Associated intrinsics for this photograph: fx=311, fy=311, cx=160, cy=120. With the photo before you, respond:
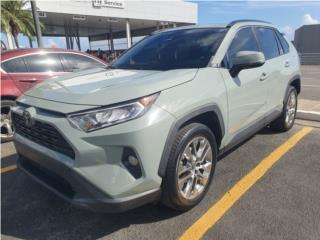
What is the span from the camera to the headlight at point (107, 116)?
2314 millimetres

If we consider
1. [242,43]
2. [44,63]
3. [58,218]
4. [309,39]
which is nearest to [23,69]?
[44,63]

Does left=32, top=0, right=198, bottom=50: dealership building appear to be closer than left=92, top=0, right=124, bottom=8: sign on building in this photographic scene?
Yes

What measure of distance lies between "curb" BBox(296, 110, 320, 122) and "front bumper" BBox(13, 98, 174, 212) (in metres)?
4.55

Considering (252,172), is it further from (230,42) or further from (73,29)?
(73,29)

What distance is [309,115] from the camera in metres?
6.08

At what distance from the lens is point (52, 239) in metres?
2.66

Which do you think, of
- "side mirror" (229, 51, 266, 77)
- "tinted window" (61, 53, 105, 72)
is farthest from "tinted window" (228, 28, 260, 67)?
"tinted window" (61, 53, 105, 72)

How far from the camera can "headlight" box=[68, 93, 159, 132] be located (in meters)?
2.31

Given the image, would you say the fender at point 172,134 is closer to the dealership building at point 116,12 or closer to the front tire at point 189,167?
the front tire at point 189,167

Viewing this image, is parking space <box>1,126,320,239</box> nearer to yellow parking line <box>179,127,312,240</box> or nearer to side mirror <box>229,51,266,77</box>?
yellow parking line <box>179,127,312,240</box>

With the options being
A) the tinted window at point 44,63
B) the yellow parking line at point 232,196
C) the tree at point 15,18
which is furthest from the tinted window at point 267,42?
the tree at point 15,18

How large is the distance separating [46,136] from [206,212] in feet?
5.27

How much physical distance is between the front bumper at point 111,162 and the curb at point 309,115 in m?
4.55

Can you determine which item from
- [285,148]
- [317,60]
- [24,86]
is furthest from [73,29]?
[285,148]
